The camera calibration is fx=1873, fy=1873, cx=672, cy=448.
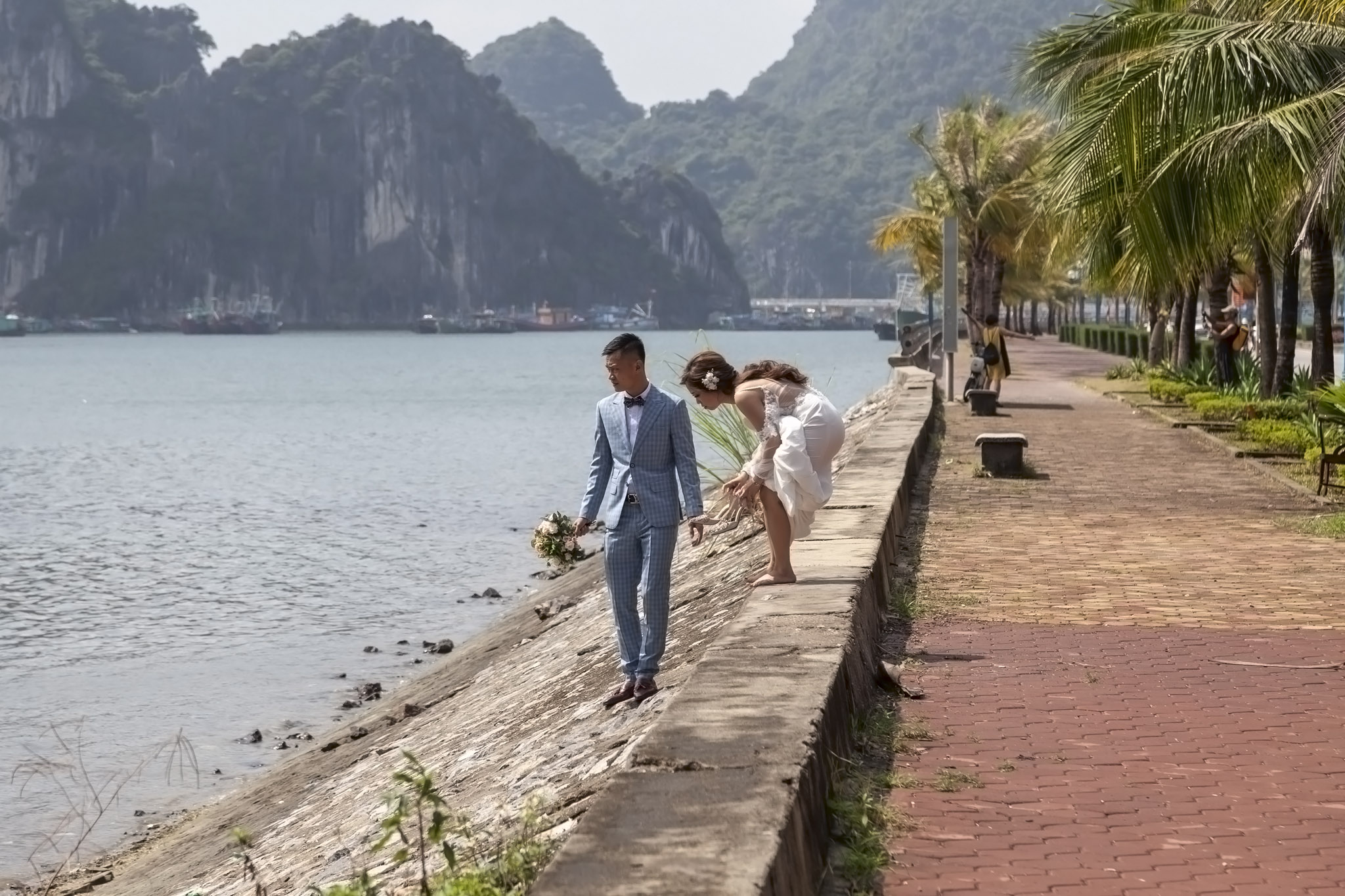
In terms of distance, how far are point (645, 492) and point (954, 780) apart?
6.68ft

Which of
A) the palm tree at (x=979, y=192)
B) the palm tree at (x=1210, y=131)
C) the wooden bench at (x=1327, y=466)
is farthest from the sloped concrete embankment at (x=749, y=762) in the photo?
the palm tree at (x=979, y=192)

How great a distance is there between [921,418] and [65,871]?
12161 mm

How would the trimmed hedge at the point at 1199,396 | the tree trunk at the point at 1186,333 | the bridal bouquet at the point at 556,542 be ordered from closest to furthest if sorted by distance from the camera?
1. the bridal bouquet at the point at 556,542
2. the trimmed hedge at the point at 1199,396
3. the tree trunk at the point at 1186,333

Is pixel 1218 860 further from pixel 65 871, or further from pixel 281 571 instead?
pixel 281 571

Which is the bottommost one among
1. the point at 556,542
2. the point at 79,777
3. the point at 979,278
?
the point at 79,777

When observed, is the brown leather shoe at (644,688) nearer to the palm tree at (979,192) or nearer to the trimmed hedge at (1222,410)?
the trimmed hedge at (1222,410)

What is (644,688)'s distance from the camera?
25.3 feet

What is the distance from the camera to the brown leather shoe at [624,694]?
7766 mm

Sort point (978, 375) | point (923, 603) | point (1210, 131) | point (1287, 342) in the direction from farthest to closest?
point (978, 375), point (1287, 342), point (1210, 131), point (923, 603)

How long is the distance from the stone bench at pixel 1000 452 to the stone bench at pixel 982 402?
900 cm

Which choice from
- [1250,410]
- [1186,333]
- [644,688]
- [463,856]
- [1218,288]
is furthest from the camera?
[1186,333]

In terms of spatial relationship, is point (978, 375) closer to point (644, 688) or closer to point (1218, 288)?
point (1218, 288)

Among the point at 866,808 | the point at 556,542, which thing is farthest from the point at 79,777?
the point at 866,808

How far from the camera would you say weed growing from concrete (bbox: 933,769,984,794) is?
570cm
